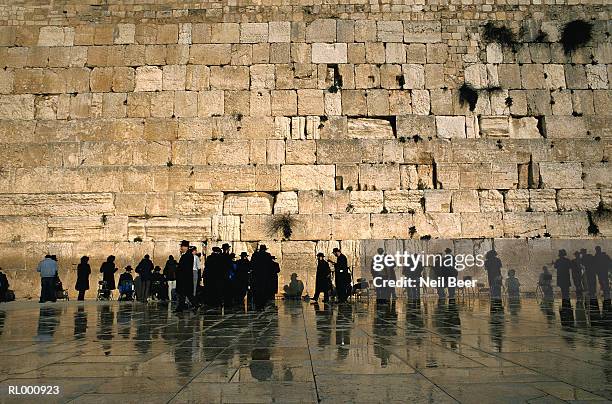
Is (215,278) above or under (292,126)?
under

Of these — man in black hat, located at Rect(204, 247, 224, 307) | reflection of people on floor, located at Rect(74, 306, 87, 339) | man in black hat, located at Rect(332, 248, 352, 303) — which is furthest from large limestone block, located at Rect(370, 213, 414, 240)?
reflection of people on floor, located at Rect(74, 306, 87, 339)

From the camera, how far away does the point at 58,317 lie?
24.3ft

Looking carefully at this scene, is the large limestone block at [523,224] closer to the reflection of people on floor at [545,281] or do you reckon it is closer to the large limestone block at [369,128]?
the reflection of people on floor at [545,281]

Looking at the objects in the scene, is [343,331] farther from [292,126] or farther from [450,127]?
[450,127]

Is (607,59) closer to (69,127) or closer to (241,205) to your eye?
(241,205)

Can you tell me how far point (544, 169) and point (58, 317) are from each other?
10798mm

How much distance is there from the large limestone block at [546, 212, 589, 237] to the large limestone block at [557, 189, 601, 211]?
0.26 meters

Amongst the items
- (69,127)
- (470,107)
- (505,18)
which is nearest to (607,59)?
(505,18)

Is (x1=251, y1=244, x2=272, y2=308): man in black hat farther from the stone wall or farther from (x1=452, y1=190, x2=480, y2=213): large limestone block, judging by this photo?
(x1=452, y1=190, x2=480, y2=213): large limestone block

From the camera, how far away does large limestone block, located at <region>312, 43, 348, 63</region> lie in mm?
12641

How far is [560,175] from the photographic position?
12.2m

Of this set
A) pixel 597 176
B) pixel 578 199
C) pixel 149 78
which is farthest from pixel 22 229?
pixel 597 176

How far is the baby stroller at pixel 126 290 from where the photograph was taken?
11148 mm

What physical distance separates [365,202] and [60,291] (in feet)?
23.3
